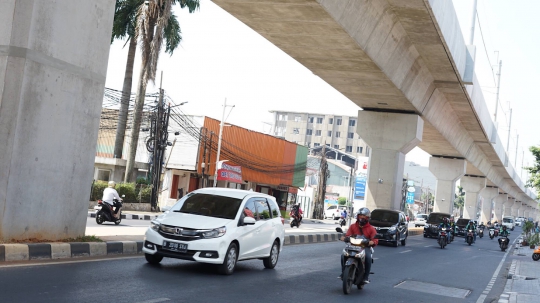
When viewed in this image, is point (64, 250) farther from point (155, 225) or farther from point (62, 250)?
point (155, 225)

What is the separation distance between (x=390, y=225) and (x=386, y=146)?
7739mm

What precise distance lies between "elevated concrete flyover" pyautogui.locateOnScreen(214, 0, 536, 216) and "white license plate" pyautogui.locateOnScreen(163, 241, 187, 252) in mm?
7499

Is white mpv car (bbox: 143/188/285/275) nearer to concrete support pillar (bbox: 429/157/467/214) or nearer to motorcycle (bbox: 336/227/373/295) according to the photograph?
motorcycle (bbox: 336/227/373/295)

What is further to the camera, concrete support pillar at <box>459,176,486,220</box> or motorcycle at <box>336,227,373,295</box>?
concrete support pillar at <box>459,176,486,220</box>

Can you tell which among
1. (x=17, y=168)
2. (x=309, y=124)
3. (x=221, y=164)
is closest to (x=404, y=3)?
(x=17, y=168)

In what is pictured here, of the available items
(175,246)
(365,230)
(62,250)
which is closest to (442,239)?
(365,230)

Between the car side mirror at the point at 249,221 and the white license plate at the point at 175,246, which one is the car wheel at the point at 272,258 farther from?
the white license plate at the point at 175,246

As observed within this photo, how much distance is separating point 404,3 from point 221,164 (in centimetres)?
2931

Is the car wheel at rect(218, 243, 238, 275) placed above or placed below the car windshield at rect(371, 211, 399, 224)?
below

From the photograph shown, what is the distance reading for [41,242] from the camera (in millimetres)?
11898

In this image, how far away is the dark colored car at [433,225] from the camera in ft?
139

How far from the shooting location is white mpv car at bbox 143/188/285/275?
38.2 ft

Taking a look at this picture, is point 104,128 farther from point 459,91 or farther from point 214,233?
point 214,233

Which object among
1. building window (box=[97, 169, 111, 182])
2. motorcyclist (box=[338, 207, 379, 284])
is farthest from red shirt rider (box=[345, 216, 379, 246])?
building window (box=[97, 169, 111, 182])
